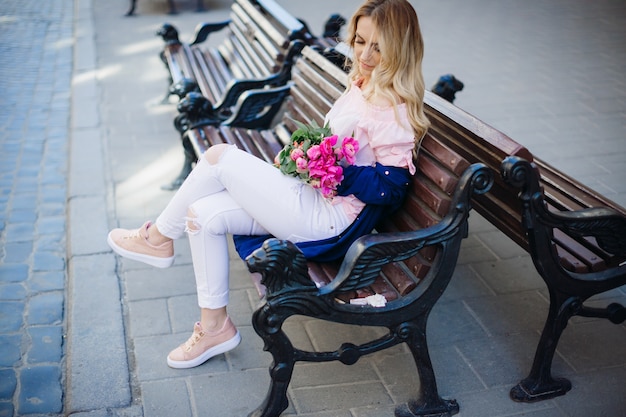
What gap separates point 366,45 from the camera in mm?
3014

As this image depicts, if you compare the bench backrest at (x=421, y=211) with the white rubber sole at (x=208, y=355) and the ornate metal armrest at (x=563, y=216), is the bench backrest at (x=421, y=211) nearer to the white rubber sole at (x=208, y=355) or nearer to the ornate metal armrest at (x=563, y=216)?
the ornate metal armrest at (x=563, y=216)

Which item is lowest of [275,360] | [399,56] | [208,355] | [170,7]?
[170,7]

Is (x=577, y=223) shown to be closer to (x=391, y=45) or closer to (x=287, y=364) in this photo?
(x=391, y=45)

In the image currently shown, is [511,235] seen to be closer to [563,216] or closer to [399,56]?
[563,216]

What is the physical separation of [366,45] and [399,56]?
16cm

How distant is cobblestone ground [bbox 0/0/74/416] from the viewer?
314 centimetres

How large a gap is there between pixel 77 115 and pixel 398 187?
4.44 meters

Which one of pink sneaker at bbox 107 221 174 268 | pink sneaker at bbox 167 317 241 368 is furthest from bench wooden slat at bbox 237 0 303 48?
pink sneaker at bbox 167 317 241 368

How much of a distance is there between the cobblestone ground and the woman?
24.7 inches

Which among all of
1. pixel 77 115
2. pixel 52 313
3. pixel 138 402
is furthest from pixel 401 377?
pixel 77 115

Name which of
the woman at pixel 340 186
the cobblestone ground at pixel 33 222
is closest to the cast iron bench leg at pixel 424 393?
the woman at pixel 340 186

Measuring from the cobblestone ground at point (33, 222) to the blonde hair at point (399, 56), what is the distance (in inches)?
76.8

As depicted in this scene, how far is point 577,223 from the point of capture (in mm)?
2785

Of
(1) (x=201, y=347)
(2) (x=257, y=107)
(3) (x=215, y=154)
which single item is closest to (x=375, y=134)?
(3) (x=215, y=154)
